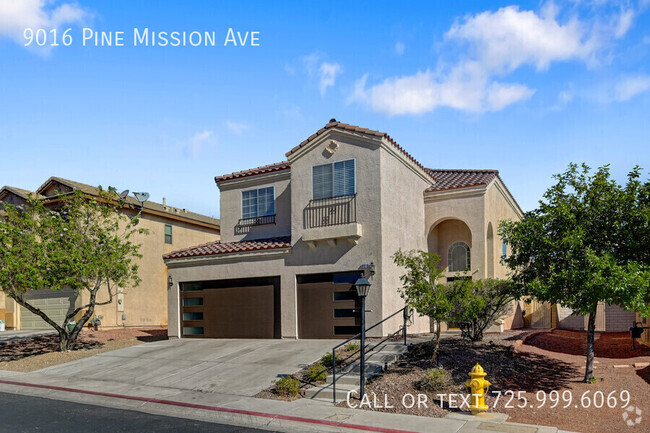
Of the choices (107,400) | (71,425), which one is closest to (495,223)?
(107,400)

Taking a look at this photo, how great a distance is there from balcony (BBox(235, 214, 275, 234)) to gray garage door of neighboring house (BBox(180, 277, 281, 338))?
256 cm

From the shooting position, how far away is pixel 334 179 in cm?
2027

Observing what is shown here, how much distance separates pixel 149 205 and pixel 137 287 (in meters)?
4.83

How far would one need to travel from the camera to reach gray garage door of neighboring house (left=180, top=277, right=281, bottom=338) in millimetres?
21250

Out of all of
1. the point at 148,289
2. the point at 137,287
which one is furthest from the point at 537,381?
the point at 148,289

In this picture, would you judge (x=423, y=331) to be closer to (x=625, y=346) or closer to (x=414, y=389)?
(x=625, y=346)

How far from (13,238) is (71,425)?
12620mm

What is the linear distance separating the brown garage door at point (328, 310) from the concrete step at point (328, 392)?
18.0 ft

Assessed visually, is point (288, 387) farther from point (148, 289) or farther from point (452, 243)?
point (148, 289)

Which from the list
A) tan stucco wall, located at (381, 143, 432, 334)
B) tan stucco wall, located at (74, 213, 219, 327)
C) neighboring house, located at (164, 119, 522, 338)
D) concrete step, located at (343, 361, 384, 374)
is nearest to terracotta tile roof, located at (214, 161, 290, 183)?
neighboring house, located at (164, 119, 522, 338)

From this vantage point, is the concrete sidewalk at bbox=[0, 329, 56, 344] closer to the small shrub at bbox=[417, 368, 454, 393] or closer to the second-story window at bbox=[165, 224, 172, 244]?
the second-story window at bbox=[165, 224, 172, 244]

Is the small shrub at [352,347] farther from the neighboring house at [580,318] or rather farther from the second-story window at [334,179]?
the neighboring house at [580,318]

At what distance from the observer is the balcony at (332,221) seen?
19.4 m

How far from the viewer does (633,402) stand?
11.8 m
